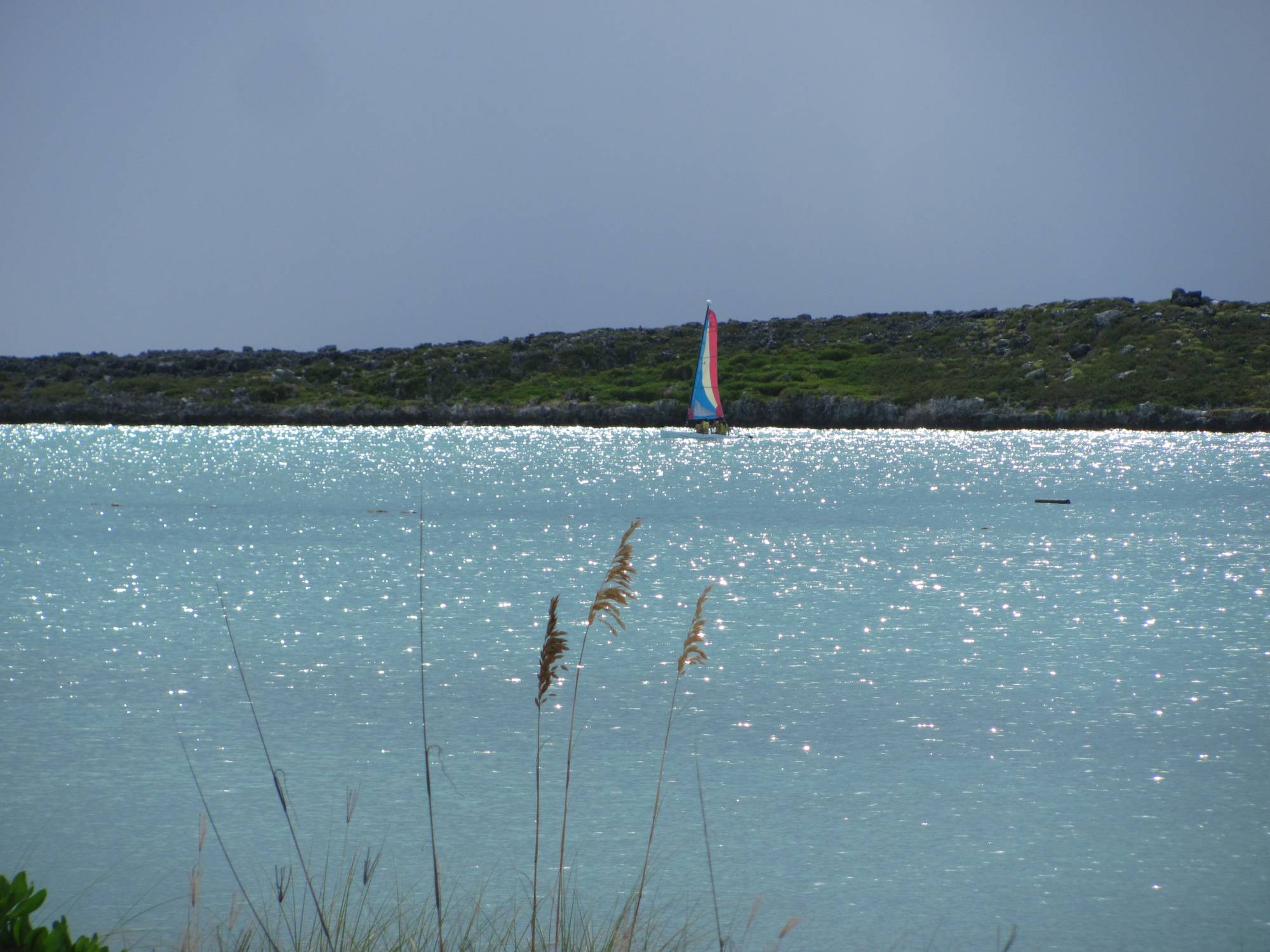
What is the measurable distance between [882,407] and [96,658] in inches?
4734

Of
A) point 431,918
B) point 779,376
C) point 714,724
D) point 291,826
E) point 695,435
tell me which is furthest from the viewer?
point 779,376

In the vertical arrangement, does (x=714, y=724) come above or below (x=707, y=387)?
below

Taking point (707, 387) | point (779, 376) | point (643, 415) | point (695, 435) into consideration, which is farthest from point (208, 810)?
point (779, 376)

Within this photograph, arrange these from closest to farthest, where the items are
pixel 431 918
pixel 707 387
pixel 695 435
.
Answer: pixel 431 918 → pixel 707 387 → pixel 695 435

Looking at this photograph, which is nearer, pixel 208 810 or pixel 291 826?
pixel 291 826

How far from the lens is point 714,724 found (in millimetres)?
12156

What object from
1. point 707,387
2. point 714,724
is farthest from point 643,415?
point 714,724

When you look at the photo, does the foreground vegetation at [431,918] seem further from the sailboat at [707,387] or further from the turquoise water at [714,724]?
the sailboat at [707,387]

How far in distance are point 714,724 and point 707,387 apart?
76.1 metres

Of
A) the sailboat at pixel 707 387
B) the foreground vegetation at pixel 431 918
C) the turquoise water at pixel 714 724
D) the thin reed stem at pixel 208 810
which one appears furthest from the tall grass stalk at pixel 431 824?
the sailboat at pixel 707 387

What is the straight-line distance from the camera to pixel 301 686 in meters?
13.7

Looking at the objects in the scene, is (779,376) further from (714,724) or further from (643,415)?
(714,724)

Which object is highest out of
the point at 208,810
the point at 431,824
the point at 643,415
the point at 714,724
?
the point at 643,415

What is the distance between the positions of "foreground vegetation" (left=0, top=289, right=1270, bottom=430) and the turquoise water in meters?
98.2
